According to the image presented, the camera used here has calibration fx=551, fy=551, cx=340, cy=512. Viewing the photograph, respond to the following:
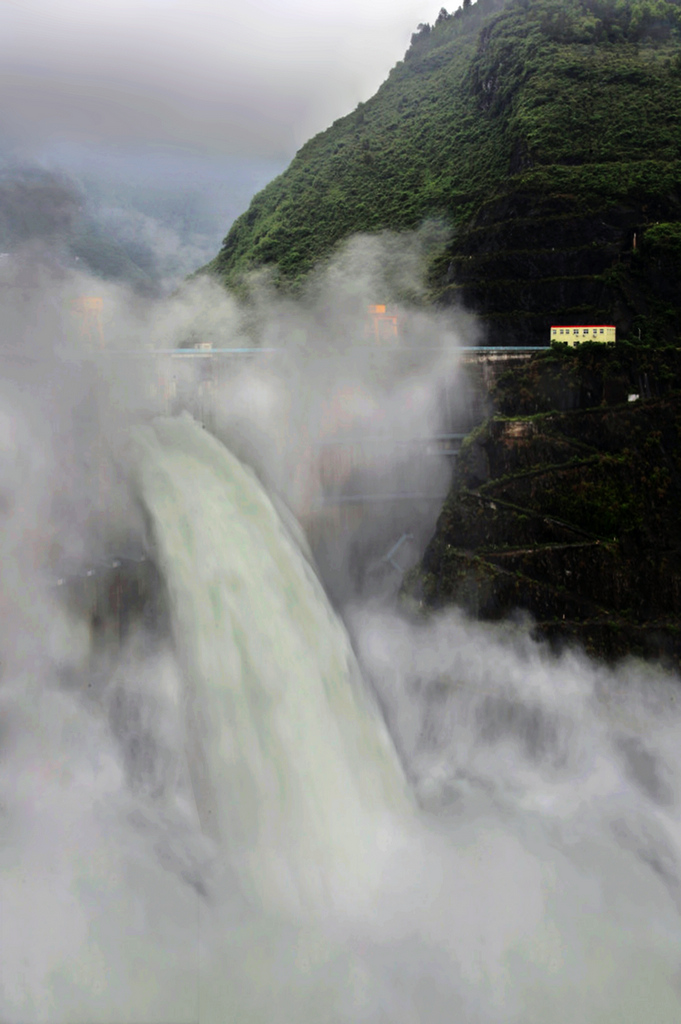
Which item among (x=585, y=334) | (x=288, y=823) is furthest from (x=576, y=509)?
(x=288, y=823)

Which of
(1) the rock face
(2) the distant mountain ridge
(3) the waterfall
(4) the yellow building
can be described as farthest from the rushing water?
(2) the distant mountain ridge

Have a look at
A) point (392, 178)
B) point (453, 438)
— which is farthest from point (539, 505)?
point (392, 178)

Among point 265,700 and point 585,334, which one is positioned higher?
point 585,334

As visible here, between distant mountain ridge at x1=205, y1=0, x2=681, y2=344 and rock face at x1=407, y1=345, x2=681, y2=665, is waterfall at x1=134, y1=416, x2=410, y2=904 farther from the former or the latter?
distant mountain ridge at x1=205, y1=0, x2=681, y2=344

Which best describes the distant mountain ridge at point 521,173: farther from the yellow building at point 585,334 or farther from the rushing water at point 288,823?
the rushing water at point 288,823

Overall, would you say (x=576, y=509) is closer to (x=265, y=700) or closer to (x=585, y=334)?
(x=585, y=334)

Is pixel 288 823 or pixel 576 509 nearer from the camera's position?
pixel 288 823

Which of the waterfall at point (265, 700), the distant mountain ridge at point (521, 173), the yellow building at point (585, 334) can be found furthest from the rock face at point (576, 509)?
the waterfall at point (265, 700)
